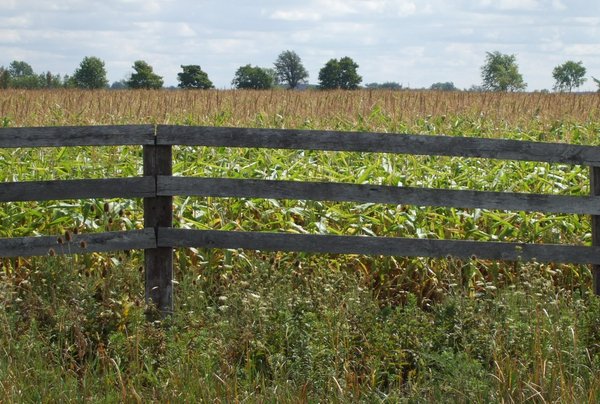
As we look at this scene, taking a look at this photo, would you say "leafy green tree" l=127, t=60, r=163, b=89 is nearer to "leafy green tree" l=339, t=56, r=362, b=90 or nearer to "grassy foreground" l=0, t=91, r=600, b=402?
"leafy green tree" l=339, t=56, r=362, b=90

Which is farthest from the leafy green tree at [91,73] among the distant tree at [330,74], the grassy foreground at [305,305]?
the grassy foreground at [305,305]

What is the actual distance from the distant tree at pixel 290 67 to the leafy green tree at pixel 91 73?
1405 inches

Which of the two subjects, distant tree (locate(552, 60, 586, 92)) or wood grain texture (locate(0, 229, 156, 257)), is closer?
wood grain texture (locate(0, 229, 156, 257))

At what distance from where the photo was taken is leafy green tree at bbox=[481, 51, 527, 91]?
11716 centimetres

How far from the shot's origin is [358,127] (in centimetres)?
1298

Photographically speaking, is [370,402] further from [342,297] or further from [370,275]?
[370,275]

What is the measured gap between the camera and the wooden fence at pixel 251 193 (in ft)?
22.0

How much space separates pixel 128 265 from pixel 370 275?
6.91 feet

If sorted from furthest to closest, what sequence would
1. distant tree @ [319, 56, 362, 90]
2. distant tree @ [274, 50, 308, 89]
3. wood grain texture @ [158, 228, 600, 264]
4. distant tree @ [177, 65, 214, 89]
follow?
distant tree @ [274, 50, 308, 89], distant tree @ [319, 56, 362, 90], distant tree @ [177, 65, 214, 89], wood grain texture @ [158, 228, 600, 264]

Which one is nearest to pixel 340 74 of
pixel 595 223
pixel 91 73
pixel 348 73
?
pixel 348 73

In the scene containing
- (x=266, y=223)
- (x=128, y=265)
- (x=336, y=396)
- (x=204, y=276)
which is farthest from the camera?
(x=266, y=223)

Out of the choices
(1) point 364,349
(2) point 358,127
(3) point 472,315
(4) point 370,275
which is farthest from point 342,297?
(2) point 358,127

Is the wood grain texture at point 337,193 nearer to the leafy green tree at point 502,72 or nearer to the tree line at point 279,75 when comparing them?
the tree line at point 279,75

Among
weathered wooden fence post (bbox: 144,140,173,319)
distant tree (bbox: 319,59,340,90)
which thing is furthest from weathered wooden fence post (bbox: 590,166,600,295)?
distant tree (bbox: 319,59,340,90)
